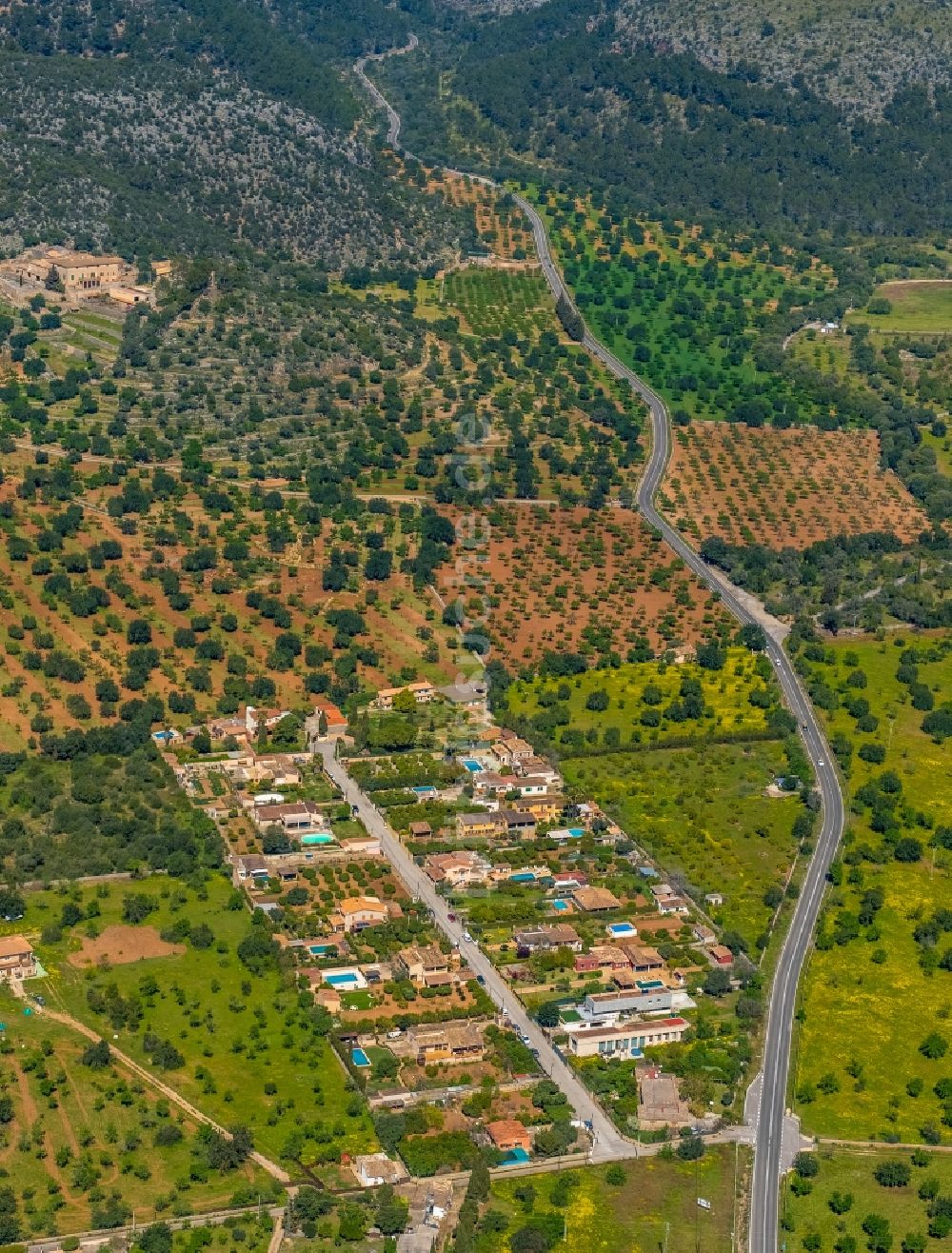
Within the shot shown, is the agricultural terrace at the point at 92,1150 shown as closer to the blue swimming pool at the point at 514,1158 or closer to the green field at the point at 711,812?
the blue swimming pool at the point at 514,1158

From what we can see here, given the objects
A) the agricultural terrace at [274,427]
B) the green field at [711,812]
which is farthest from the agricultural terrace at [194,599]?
the green field at [711,812]

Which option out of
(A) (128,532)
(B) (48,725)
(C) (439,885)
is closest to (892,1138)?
(C) (439,885)

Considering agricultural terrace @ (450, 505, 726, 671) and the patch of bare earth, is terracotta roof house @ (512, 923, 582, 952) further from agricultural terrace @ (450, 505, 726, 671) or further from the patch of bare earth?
agricultural terrace @ (450, 505, 726, 671)

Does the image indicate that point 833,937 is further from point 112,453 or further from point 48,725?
point 112,453

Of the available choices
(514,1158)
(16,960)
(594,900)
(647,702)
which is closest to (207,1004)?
(16,960)

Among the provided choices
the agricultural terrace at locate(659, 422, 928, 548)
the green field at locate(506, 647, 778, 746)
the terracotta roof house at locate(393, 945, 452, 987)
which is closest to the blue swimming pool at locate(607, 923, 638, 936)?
A: the terracotta roof house at locate(393, 945, 452, 987)

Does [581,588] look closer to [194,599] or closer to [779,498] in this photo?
[194,599]
